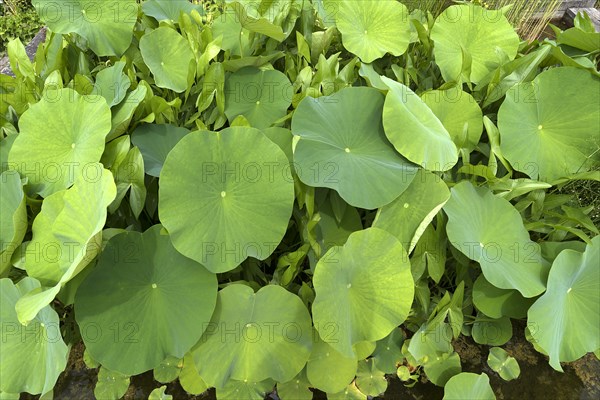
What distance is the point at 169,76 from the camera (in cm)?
155

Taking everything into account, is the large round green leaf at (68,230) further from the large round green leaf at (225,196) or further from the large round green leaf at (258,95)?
the large round green leaf at (258,95)

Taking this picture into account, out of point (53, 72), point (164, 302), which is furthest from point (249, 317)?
point (53, 72)

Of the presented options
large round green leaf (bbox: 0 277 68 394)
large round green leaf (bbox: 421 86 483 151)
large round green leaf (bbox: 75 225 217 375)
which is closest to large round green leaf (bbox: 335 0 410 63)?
large round green leaf (bbox: 421 86 483 151)

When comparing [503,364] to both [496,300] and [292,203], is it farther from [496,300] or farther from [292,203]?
[292,203]

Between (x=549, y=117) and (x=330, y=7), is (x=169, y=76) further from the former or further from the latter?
(x=549, y=117)

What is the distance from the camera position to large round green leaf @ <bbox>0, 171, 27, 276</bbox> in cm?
120

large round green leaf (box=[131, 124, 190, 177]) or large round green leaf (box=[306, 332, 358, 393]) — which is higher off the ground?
large round green leaf (box=[131, 124, 190, 177])

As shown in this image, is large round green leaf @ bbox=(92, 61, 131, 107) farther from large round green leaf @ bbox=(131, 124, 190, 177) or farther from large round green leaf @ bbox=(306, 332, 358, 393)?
A: large round green leaf @ bbox=(306, 332, 358, 393)

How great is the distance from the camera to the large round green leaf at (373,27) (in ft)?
5.30

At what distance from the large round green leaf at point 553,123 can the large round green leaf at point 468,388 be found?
2.12 ft

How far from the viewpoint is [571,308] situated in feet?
4.38

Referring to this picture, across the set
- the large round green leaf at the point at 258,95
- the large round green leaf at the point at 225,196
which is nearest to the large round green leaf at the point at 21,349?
the large round green leaf at the point at 225,196

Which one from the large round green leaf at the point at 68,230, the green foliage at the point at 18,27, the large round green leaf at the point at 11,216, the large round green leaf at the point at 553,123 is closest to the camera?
the large round green leaf at the point at 68,230

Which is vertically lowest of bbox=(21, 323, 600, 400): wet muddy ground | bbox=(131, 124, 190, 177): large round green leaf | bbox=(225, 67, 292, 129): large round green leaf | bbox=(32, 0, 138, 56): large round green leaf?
bbox=(21, 323, 600, 400): wet muddy ground
